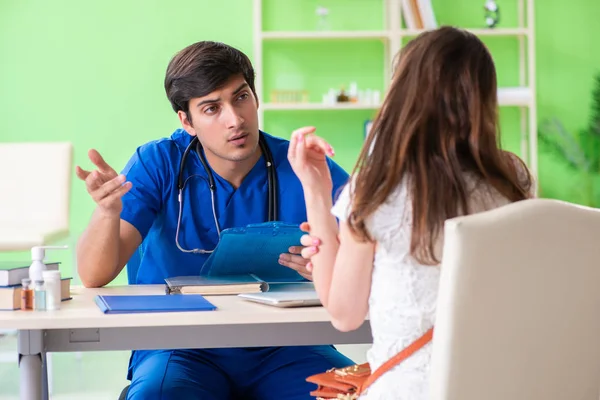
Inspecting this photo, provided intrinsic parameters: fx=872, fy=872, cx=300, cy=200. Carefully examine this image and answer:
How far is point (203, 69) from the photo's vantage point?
2139mm

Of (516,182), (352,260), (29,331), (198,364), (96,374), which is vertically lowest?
(96,374)

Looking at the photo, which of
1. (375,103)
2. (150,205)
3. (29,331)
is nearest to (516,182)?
(29,331)

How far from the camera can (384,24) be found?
187 inches

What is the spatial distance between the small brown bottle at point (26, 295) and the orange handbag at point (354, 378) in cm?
55

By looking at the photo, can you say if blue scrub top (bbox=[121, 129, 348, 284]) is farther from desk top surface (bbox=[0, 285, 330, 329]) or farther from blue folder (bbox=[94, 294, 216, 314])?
desk top surface (bbox=[0, 285, 330, 329])

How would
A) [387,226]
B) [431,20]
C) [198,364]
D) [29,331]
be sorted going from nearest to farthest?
[387,226]
[29,331]
[198,364]
[431,20]

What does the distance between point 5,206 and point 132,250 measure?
5.66 ft

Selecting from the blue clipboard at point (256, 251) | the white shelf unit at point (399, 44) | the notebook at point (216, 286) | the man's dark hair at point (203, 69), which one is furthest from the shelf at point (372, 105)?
the notebook at point (216, 286)

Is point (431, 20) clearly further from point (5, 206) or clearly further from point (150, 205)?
point (150, 205)

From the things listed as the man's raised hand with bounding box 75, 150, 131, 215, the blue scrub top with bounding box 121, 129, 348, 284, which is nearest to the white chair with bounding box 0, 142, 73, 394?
the blue scrub top with bounding box 121, 129, 348, 284

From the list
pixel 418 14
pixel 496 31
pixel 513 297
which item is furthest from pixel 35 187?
pixel 513 297

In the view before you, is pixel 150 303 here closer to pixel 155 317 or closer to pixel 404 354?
pixel 155 317

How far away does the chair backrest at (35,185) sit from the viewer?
3.62 m

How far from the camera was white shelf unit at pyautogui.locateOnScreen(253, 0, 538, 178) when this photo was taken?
4.52 metres
